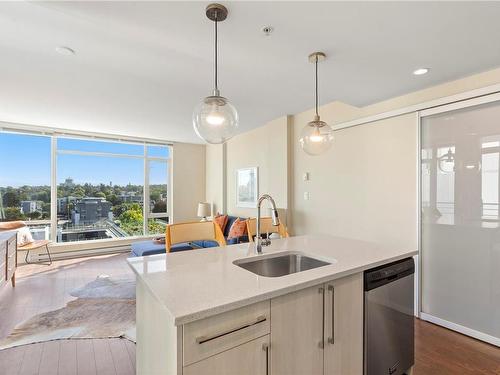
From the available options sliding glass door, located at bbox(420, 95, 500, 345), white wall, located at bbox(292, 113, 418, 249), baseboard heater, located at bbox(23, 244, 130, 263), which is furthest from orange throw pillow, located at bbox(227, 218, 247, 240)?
baseboard heater, located at bbox(23, 244, 130, 263)

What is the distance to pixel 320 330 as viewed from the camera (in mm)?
1376

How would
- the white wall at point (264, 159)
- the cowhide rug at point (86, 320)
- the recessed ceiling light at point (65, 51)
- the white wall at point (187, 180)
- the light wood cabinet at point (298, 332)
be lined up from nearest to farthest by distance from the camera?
the light wood cabinet at point (298, 332)
the recessed ceiling light at point (65, 51)
the cowhide rug at point (86, 320)
the white wall at point (264, 159)
the white wall at point (187, 180)

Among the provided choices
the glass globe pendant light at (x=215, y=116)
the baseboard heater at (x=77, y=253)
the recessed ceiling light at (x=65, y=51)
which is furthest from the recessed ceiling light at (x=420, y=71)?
the baseboard heater at (x=77, y=253)

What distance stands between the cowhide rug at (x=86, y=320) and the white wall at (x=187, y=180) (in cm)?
312

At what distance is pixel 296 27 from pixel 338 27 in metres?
0.28

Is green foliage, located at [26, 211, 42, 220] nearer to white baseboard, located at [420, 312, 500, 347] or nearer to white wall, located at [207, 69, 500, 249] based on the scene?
white wall, located at [207, 69, 500, 249]

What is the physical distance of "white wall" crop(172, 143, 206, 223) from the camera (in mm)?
6391

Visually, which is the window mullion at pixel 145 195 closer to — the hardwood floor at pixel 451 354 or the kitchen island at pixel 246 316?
the kitchen island at pixel 246 316

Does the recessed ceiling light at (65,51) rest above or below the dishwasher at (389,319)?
above

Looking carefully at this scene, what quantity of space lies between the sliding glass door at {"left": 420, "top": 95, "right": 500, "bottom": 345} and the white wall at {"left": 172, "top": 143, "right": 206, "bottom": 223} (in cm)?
502

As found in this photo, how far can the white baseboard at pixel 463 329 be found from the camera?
2323 millimetres

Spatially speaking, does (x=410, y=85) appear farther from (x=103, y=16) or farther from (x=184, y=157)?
(x=184, y=157)

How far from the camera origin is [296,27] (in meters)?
1.79

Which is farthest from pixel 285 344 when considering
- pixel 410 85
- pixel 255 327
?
pixel 410 85
